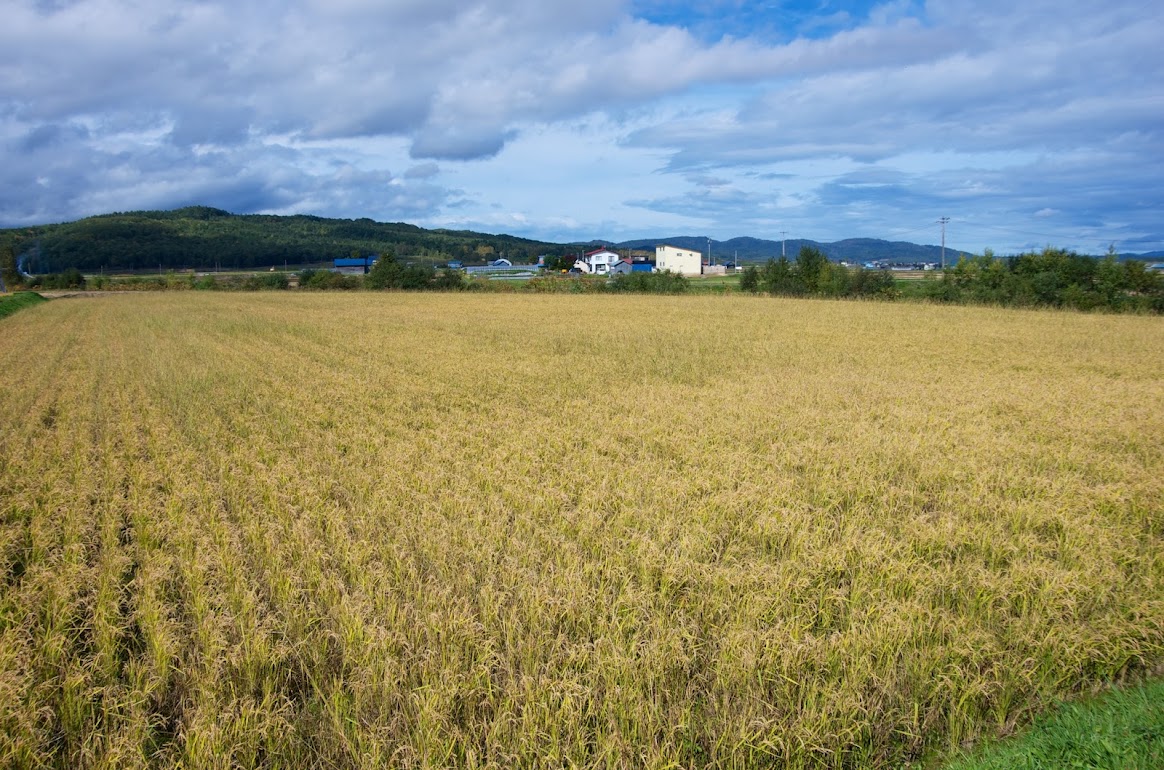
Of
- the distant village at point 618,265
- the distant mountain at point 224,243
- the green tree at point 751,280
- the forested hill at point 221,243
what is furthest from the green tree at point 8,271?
the green tree at point 751,280

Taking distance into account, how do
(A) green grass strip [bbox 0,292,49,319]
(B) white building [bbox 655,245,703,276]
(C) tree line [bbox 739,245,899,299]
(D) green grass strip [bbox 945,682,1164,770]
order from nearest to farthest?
1. (D) green grass strip [bbox 945,682,1164,770]
2. (A) green grass strip [bbox 0,292,49,319]
3. (C) tree line [bbox 739,245,899,299]
4. (B) white building [bbox 655,245,703,276]

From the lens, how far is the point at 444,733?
10.7 ft

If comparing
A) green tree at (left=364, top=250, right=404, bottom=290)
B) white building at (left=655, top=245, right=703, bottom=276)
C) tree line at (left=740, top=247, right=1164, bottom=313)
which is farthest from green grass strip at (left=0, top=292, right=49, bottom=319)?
white building at (left=655, top=245, right=703, bottom=276)

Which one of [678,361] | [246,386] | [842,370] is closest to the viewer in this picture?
[246,386]

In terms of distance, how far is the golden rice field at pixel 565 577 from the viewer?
3.36 metres

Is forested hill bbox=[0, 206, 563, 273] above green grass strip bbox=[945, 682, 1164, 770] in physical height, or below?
above

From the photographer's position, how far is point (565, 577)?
4707mm

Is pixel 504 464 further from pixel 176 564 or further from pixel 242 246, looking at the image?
pixel 242 246

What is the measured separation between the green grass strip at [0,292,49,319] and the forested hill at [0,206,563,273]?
59018mm

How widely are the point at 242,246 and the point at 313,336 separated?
118305 millimetres

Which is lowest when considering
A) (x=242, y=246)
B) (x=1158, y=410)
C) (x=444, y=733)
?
(x=444, y=733)

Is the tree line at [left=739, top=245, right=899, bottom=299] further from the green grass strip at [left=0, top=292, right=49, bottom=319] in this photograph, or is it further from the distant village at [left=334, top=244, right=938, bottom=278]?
the green grass strip at [left=0, top=292, right=49, bottom=319]

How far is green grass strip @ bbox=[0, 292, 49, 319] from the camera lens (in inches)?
1529

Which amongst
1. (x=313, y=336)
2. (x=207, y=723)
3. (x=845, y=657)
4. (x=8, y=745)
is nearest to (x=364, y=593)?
(x=207, y=723)
